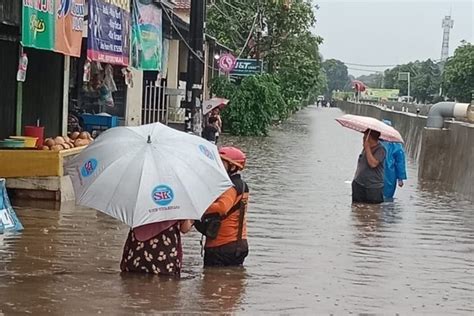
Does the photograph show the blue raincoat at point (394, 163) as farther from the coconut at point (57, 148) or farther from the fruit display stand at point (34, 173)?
the fruit display stand at point (34, 173)

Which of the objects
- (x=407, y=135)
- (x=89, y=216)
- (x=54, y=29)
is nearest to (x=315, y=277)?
(x=89, y=216)

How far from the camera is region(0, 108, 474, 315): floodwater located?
7.35 m

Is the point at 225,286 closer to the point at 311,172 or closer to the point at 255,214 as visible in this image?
the point at 255,214

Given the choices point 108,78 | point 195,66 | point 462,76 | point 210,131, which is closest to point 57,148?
point 195,66

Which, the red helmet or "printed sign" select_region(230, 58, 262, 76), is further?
"printed sign" select_region(230, 58, 262, 76)

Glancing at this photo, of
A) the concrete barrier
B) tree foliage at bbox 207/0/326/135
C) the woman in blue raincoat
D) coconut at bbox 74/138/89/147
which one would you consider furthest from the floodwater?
tree foliage at bbox 207/0/326/135

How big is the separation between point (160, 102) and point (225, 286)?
20.7 m

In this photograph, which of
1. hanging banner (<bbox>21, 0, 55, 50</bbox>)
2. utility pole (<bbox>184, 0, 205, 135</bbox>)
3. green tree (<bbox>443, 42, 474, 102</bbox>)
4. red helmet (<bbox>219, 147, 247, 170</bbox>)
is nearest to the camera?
red helmet (<bbox>219, 147, 247, 170</bbox>)

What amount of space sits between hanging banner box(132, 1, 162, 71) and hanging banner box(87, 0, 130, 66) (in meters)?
0.71

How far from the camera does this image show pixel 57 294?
24.0ft

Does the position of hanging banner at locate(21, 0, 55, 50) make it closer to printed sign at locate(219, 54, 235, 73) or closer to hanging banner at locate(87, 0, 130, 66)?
hanging banner at locate(87, 0, 130, 66)

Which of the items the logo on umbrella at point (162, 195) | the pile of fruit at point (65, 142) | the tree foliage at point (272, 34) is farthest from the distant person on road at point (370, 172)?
the tree foliage at point (272, 34)

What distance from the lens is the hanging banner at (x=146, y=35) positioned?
683 inches

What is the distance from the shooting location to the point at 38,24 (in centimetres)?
1184
